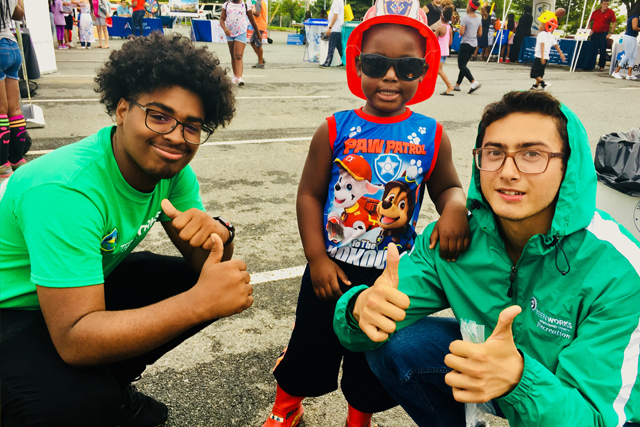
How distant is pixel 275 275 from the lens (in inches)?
119

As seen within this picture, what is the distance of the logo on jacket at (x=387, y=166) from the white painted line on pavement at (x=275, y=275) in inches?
52.7

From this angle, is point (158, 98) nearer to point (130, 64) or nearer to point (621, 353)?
point (130, 64)

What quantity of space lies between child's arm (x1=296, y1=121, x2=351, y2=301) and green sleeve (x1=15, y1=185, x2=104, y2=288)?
753 millimetres

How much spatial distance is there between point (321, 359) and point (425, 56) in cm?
133

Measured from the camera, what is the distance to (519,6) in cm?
4312

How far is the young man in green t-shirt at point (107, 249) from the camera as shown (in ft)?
4.69

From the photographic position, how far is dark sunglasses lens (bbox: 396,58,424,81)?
192cm

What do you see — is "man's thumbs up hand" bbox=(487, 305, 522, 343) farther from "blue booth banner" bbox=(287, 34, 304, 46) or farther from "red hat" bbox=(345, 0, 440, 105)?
"blue booth banner" bbox=(287, 34, 304, 46)

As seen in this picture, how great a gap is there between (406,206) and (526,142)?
58 centimetres

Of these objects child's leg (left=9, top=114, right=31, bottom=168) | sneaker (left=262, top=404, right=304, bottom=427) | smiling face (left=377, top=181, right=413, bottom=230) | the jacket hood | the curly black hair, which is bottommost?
sneaker (left=262, top=404, right=304, bottom=427)

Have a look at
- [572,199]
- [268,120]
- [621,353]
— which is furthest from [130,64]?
[268,120]

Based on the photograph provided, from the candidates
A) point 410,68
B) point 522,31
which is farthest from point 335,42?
point 410,68

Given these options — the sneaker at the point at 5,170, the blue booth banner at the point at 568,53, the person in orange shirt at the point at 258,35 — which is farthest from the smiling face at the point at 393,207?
the blue booth banner at the point at 568,53

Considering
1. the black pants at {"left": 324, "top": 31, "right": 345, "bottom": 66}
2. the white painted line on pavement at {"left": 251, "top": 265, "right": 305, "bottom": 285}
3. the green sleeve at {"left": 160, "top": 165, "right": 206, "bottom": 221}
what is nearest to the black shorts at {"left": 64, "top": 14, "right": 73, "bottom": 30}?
the black pants at {"left": 324, "top": 31, "right": 345, "bottom": 66}
